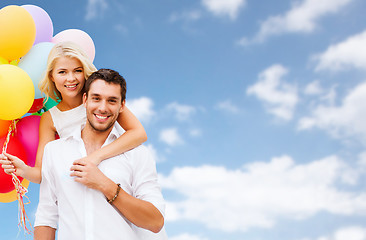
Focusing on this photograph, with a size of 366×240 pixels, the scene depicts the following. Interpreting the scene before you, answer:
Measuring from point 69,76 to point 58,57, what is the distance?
20cm

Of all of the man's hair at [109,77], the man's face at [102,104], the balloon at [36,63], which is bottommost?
the man's face at [102,104]

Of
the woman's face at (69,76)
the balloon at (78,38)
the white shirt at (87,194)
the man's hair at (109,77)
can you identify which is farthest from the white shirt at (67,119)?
the balloon at (78,38)

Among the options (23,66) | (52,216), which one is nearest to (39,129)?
(23,66)

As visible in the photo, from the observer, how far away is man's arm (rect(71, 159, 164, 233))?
94.6 inches

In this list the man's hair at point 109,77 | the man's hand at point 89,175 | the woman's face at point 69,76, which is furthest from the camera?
the woman's face at point 69,76

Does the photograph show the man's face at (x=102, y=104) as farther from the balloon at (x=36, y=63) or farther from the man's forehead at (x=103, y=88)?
the balloon at (x=36, y=63)

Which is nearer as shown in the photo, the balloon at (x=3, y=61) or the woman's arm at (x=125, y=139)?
the woman's arm at (x=125, y=139)

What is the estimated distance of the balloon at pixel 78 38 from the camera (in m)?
3.94

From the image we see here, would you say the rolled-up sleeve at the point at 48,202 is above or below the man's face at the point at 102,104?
below

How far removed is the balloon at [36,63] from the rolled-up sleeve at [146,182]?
1.32 meters

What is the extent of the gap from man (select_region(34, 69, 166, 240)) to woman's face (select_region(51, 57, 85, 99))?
39cm

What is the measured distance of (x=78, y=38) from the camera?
395 cm

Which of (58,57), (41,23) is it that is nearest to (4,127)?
(58,57)

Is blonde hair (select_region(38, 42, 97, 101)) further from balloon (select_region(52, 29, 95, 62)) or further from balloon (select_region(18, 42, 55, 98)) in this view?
balloon (select_region(52, 29, 95, 62))
